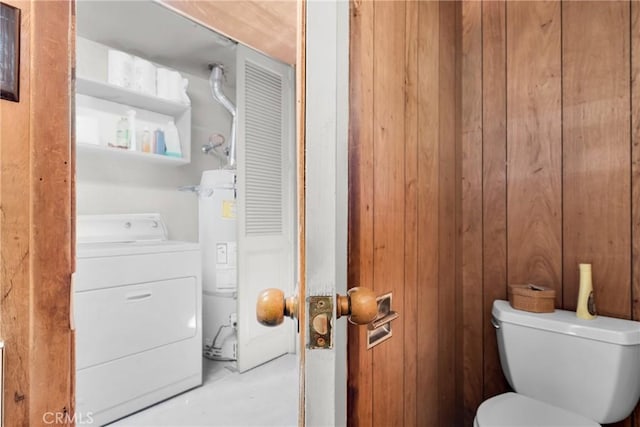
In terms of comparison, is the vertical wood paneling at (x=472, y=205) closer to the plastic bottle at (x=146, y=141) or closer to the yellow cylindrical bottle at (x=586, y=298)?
the yellow cylindrical bottle at (x=586, y=298)

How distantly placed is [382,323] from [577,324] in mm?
782

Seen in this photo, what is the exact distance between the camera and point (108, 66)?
2354 millimetres

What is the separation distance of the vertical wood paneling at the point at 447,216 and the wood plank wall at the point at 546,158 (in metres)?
0.14

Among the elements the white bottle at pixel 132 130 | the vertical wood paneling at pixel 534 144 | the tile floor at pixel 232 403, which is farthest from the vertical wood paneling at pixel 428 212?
the white bottle at pixel 132 130

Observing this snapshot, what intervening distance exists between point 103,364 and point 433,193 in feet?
6.23

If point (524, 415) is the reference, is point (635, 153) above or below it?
above

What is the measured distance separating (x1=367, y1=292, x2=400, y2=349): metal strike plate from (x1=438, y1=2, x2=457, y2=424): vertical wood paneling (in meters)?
0.46

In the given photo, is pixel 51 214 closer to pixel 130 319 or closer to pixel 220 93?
pixel 130 319

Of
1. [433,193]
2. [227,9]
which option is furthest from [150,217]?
[433,193]

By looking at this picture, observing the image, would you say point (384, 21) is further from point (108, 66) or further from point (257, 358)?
point (257, 358)

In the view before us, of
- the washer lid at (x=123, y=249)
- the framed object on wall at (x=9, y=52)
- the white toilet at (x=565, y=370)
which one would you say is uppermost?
the framed object on wall at (x=9, y=52)

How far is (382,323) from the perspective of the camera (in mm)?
975

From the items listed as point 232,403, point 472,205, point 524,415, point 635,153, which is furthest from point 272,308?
point 232,403

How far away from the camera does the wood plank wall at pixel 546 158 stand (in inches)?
50.4
